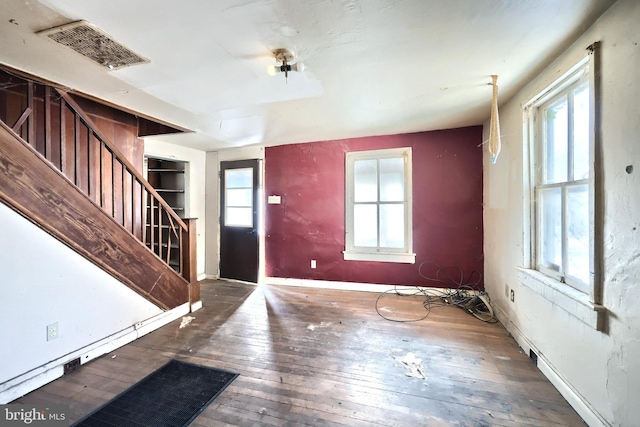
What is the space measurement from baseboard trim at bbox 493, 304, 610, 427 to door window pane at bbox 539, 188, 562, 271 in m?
0.67

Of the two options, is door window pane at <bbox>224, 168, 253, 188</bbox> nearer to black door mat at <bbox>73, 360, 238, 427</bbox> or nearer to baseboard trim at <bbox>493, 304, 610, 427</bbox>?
black door mat at <bbox>73, 360, 238, 427</bbox>

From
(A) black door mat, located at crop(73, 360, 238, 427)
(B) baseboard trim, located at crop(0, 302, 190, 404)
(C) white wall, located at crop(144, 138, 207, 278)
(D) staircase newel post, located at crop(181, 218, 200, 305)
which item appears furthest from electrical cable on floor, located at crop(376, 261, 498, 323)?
(C) white wall, located at crop(144, 138, 207, 278)

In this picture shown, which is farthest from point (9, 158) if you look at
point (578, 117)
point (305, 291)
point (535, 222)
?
point (535, 222)

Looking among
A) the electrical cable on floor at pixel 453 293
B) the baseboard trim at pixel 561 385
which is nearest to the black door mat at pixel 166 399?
the electrical cable on floor at pixel 453 293

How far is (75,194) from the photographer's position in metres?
2.08

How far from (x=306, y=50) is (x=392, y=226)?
275 cm

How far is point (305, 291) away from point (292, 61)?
10.2 ft

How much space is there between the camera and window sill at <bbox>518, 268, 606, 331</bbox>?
4.70 ft

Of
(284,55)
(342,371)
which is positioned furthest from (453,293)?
(284,55)

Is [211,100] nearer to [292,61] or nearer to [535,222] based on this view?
[292,61]

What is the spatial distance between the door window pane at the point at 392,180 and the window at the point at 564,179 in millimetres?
1683

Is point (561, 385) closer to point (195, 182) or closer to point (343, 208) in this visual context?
point (343, 208)

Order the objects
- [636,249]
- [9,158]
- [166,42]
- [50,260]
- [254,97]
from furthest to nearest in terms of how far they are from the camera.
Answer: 1. [254,97]
2. [50,260]
3. [9,158]
4. [166,42]
5. [636,249]

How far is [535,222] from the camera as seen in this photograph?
227 centimetres
